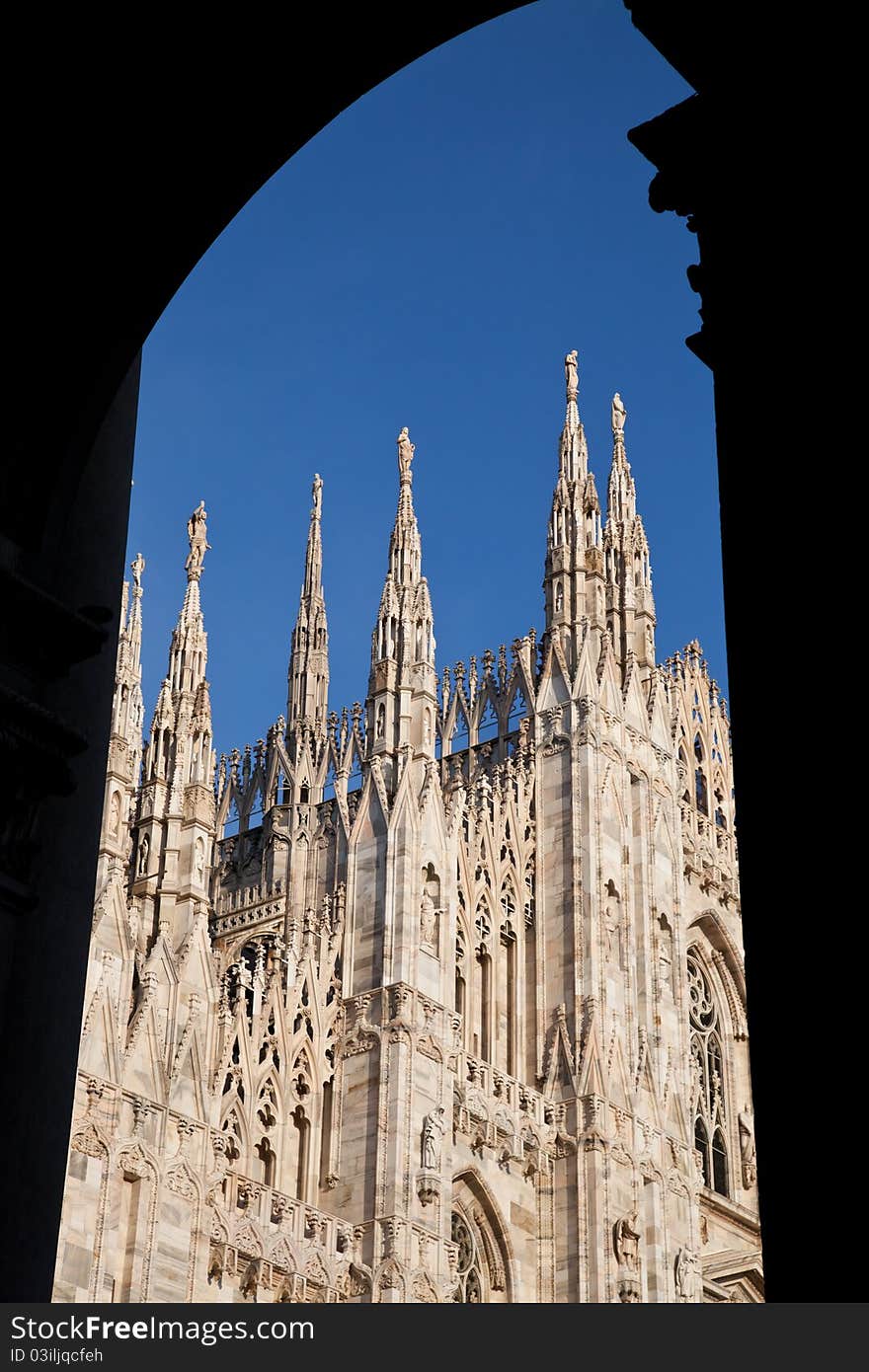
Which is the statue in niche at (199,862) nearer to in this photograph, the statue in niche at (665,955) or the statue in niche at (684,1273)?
the statue in niche at (665,955)

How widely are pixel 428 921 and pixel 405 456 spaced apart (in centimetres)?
773

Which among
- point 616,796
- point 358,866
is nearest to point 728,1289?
point 616,796

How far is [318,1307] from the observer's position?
388 centimetres

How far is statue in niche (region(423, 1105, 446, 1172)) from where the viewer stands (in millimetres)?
23094

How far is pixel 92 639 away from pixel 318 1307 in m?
2.26

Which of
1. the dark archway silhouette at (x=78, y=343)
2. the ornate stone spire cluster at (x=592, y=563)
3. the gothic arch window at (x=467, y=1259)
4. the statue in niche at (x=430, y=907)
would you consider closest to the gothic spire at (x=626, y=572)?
the ornate stone spire cluster at (x=592, y=563)

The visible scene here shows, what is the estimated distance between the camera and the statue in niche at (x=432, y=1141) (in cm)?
2309

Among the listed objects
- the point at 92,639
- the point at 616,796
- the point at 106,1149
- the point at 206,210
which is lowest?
the point at 92,639

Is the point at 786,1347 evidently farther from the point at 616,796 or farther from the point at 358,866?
the point at 616,796

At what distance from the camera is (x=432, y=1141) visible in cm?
2316

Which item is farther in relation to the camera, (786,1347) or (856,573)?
(856,573)

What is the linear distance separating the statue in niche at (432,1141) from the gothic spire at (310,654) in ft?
31.2

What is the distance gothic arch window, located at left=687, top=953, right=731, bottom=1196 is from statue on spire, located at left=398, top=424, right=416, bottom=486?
9.63 meters

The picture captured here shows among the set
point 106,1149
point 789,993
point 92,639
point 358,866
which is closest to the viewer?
point 789,993
